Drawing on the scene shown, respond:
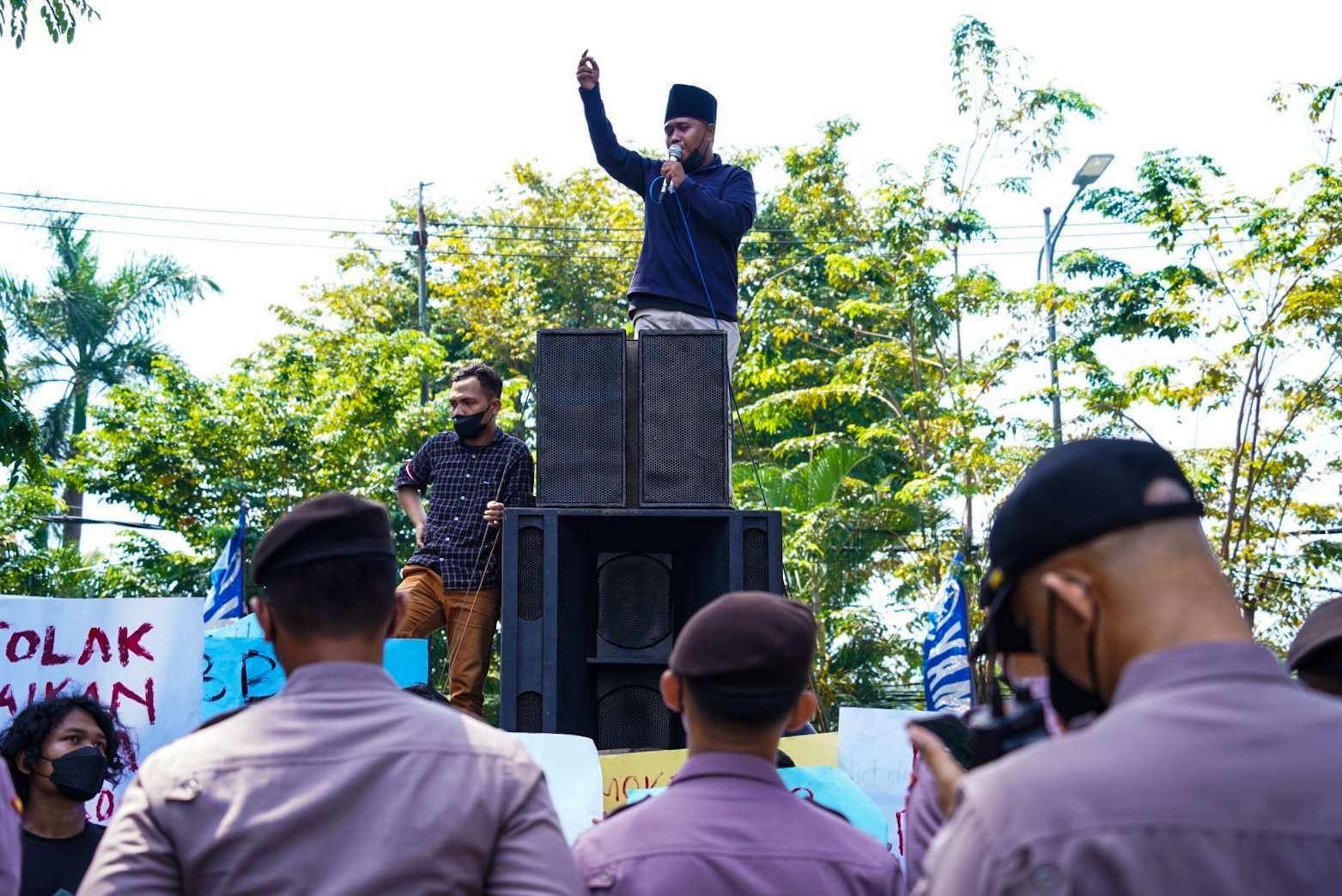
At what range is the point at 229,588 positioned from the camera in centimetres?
761

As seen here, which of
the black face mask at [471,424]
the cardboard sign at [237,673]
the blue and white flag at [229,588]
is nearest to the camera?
the cardboard sign at [237,673]

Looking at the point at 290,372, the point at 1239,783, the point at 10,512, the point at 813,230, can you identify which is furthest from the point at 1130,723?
the point at 10,512

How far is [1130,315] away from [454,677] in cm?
990

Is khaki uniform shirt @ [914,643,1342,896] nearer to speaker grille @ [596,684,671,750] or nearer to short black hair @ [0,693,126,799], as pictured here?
short black hair @ [0,693,126,799]

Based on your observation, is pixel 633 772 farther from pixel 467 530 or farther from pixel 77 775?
pixel 77 775

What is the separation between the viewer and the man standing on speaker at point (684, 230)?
5762mm

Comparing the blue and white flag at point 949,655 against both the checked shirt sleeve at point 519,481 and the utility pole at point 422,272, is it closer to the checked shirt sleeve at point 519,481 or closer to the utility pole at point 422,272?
the checked shirt sleeve at point 519,481

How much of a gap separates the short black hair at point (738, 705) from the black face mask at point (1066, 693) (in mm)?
630

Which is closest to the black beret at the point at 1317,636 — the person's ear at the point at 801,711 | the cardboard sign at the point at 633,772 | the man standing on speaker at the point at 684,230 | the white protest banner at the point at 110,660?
the person's ear at the point at 801,711

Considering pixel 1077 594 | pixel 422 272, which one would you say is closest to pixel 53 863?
pixel 1077 594

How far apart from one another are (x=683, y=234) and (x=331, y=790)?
14.0 feet

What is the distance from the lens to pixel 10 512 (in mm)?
18344

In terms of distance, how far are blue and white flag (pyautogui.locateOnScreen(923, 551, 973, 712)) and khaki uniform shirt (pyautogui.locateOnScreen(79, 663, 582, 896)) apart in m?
4.27

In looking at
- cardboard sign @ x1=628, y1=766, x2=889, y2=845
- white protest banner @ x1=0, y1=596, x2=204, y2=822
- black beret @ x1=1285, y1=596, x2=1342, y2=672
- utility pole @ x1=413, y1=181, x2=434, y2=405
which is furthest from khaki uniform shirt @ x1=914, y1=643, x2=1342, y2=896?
utility pole @ x1=413, y1=181, x2=434, y2=405
